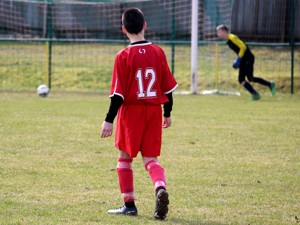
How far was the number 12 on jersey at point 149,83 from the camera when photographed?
256 inches

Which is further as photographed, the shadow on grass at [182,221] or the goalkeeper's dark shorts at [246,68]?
the goalkeeper's dark shorts at [246,68]

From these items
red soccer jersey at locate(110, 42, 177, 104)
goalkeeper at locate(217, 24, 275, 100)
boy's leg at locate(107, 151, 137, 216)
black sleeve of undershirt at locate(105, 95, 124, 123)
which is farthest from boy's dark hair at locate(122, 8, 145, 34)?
goalkeeper at locate(217, 24, 275, 100)

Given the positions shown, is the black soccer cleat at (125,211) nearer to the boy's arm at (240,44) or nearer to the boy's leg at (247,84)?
the boy's leg at (247,84)

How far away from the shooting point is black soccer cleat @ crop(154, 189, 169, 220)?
245 inches

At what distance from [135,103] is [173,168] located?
2.58 metres

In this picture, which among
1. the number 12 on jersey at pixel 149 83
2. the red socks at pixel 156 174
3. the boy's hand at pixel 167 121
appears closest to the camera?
the red socks at pixel 156 174

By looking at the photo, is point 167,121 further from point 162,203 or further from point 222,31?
point 222,31

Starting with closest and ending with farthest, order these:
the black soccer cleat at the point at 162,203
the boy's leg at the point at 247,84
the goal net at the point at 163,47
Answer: the black soccer cleat at the point at 162,203
the boy's leg at the point at 247,84
the goal net at the point at 163,47

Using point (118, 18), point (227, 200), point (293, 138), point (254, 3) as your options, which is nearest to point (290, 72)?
point (254, 3)

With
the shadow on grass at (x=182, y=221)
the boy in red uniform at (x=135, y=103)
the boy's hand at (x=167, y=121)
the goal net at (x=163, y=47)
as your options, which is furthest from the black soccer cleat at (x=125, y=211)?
the goal net at (x=163, y=47)

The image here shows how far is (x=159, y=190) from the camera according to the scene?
6262 mm

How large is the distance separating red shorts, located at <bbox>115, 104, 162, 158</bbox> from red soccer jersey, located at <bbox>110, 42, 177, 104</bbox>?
7cm

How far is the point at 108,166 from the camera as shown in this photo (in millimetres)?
9055

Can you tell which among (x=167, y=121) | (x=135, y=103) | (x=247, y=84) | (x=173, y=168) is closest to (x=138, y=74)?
(x=135, y=103)
